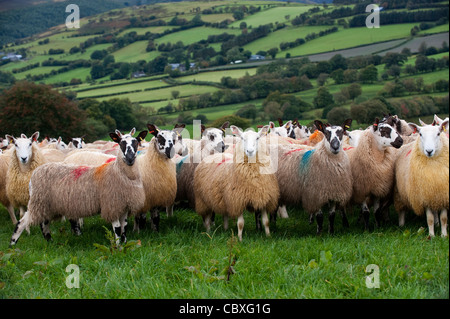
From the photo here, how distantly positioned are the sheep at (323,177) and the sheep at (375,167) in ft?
1.24

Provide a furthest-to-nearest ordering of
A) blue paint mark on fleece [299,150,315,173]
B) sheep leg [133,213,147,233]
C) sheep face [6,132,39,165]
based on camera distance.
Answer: sheep face [6,132,39,165] → sheep leg [133,213,147,233] → blue paint mark on fleece [299,150,315,173]

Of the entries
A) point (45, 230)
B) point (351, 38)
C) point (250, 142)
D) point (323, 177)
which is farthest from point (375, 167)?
point (351, 38)

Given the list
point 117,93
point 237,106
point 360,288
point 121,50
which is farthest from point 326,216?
point 121,50

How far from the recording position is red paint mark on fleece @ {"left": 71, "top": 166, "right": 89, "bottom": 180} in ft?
25.5

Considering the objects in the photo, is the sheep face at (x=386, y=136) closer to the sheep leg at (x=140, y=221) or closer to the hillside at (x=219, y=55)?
the sheep leg at (x=140, y=221)

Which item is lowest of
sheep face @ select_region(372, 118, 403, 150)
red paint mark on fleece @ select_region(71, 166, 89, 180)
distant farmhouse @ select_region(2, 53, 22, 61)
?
red paint mark on fleece @ select_region(71, 166, 89, 180)

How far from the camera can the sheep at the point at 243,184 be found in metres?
7.65

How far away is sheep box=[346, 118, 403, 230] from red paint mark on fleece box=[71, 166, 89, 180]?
4974 mm

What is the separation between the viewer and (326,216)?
9.45 metres

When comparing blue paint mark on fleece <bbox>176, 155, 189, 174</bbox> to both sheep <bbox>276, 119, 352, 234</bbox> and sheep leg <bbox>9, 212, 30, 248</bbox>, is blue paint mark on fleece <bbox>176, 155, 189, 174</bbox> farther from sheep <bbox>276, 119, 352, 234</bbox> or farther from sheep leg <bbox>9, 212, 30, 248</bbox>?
sheep leg <bbox>9, 212, 30, 248</bbox>

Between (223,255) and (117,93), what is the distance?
150 ft

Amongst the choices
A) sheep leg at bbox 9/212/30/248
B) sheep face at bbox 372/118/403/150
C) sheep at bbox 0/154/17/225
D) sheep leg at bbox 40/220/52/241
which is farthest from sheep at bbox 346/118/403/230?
sheep at bbox 0/154/17/225
